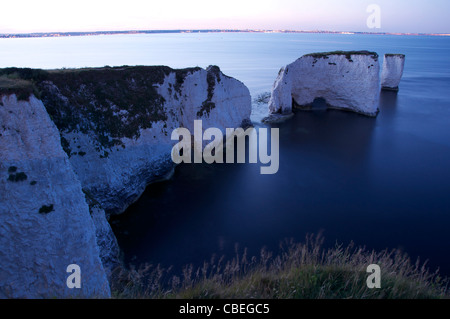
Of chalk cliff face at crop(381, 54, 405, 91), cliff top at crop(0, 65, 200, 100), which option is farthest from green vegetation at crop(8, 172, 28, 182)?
chalk cliff face at crop(381, 54, 405, 91)

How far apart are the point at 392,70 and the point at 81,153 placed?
165ft

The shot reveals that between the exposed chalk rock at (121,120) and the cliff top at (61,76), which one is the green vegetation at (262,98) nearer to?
the exposed chalk rock at (121,120)

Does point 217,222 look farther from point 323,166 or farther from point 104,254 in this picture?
point 323,166

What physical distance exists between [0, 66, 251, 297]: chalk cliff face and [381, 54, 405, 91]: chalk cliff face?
111ft

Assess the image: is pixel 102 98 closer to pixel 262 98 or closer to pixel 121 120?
pixel 121 120

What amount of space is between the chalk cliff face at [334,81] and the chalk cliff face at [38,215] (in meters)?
26.7

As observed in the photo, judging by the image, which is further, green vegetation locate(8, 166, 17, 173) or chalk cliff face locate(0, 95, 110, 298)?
green vegetation locate(8, 166, 17, 173)
